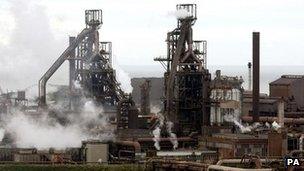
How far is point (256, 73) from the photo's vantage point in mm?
64500

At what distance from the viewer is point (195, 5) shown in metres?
65.9

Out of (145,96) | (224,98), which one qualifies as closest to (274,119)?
(224,98)

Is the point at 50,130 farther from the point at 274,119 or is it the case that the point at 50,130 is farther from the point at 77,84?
the point at 274,119

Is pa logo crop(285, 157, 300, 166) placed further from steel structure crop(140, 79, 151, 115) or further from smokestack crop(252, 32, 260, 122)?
steel structure crop(140, 79, 151, 115)

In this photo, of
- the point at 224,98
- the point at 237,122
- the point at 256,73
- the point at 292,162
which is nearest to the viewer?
the point at 292,162

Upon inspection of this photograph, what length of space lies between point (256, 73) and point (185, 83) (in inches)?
233

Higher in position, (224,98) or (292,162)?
(224,98)

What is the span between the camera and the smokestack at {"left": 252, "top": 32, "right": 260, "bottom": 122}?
64.5 metres

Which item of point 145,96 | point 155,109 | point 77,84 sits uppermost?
point 77,84

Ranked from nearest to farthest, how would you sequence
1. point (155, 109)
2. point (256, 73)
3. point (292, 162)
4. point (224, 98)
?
point (292, 162)
point (256, 73)
point (224, 98)
point (155, 109)

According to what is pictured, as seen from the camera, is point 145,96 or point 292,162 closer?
point 292,162

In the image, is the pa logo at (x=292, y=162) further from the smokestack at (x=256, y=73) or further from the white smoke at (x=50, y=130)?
the smokestack at (x=256, y=73)

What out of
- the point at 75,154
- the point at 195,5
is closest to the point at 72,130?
the point at 75,154

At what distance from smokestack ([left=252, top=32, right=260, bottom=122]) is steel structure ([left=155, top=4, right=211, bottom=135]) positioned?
401 centimetres
